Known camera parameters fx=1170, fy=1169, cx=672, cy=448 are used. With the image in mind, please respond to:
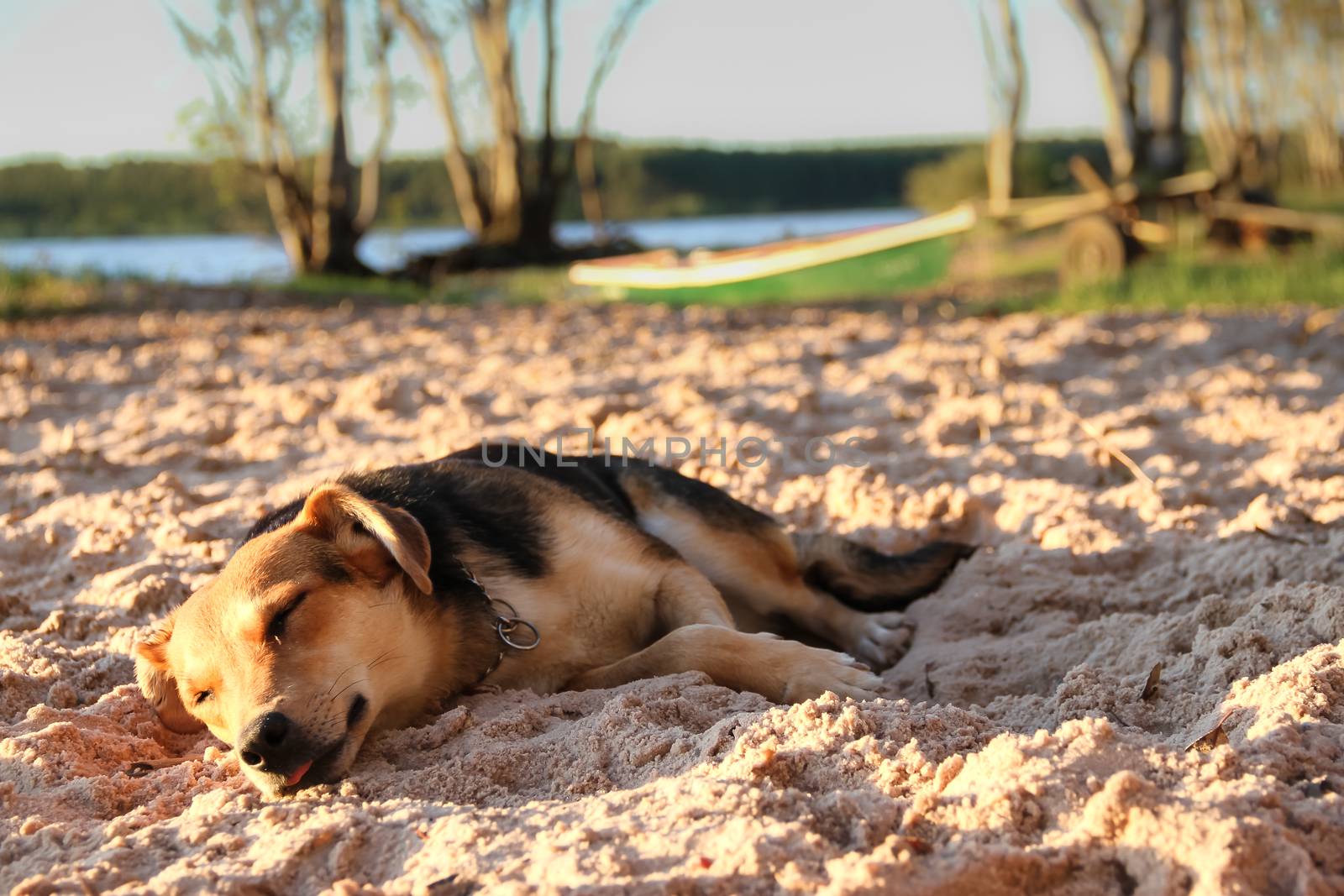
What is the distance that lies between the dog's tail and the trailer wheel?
863 centimetres

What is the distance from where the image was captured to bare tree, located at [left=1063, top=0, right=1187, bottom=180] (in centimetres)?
1529

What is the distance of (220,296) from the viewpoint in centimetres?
1307

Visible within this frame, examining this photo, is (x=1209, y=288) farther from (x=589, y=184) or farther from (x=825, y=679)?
(x=589, y=184)

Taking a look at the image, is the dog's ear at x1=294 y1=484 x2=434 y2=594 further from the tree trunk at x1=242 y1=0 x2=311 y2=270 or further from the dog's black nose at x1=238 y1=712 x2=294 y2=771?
the tree trunk at x1=242 y1=0 x2=311 y2=270

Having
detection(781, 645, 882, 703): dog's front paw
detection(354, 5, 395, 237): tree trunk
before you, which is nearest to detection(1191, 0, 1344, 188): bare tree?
detection(354, 5, 395, 237): tree trunk

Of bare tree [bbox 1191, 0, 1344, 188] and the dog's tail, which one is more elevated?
bare tree [bbox 1191, 0, 1344, 188]

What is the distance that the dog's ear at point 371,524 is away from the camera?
304cm

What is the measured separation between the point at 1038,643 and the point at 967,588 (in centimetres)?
55

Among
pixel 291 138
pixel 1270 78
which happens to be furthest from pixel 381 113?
pixel 1270 78

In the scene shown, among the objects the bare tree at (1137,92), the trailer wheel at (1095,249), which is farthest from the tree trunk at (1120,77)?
the trailer wheel at (1095,249)

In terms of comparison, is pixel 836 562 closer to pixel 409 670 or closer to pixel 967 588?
pixel 967 588

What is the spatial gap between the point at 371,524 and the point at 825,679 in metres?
1.31

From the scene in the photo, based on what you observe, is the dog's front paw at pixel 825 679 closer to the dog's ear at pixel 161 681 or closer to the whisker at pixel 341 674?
the whisker at pixel 341 674

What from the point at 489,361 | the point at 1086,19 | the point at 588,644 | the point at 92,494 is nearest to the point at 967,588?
the point at 588,644
